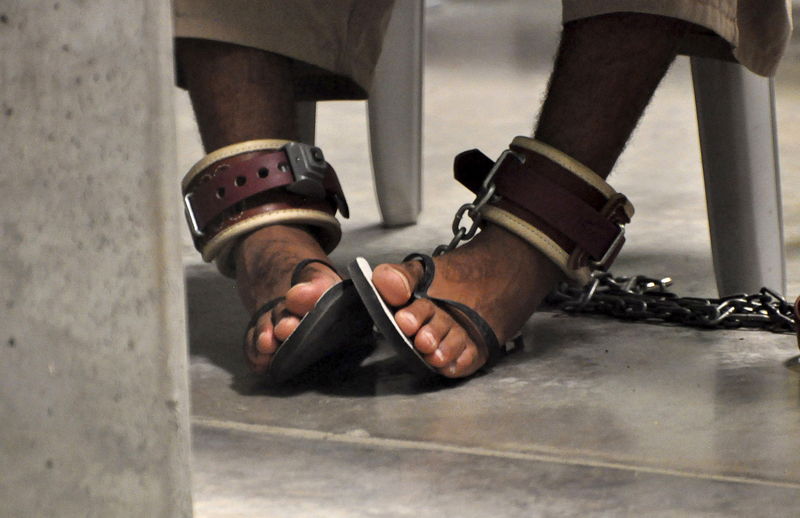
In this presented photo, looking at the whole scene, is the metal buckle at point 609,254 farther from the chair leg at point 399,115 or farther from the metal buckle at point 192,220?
the chair leg at point 399,115

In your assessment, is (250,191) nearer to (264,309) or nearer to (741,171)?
(264,309)

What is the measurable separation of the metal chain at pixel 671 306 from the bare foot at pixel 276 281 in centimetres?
35

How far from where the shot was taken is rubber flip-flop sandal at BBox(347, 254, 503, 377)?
112cm

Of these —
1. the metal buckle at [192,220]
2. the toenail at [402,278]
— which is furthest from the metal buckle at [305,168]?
the toenail at [402,278]

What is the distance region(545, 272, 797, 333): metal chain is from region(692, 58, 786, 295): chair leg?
70 mm

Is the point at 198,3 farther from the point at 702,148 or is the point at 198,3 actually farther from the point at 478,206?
the point at 702,148

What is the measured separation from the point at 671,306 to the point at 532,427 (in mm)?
417

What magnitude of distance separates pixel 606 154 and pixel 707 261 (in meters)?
0.59

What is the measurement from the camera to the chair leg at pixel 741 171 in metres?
1.53

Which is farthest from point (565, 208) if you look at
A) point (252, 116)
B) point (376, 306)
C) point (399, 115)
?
point (399, 115)

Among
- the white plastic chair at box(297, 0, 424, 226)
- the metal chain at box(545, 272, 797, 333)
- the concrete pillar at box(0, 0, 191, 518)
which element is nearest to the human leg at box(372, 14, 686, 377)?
the metal chain at box(545, 272, 797, 333)

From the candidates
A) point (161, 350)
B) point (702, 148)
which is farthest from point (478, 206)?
point (161, 350)

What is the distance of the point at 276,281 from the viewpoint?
48.4 inches

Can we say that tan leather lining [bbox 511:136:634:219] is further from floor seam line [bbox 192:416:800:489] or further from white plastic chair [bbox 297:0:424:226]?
white plastic chair [bbox 297:0:424:226]
